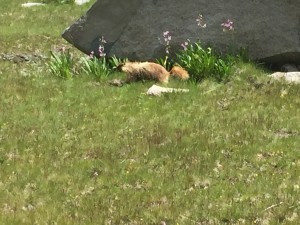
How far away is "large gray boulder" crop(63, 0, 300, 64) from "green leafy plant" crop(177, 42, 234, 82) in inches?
27.0

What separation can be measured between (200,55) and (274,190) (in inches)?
287

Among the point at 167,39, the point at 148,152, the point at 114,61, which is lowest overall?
the point at 114,61

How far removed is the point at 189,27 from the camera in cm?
1728

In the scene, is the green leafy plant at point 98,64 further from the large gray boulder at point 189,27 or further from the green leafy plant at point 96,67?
the large gray boulder at point 189,27

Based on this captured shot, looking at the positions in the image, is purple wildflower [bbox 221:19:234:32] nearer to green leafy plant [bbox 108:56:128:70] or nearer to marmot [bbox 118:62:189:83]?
marmot [bbox 118:62:189:83]

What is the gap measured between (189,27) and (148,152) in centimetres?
656

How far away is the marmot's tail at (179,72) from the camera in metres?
16.4

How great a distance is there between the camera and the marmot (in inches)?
646

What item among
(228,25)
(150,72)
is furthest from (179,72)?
(228,25)

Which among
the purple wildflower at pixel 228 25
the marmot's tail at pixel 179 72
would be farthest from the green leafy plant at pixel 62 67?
the purple wildflower at pixel 228 25

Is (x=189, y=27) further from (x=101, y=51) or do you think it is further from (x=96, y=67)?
(x=96, y=67)

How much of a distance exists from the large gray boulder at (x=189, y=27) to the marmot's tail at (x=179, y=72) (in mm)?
1067

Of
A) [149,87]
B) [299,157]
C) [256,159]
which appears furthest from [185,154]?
[149,87]

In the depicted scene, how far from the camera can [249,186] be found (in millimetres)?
9852
